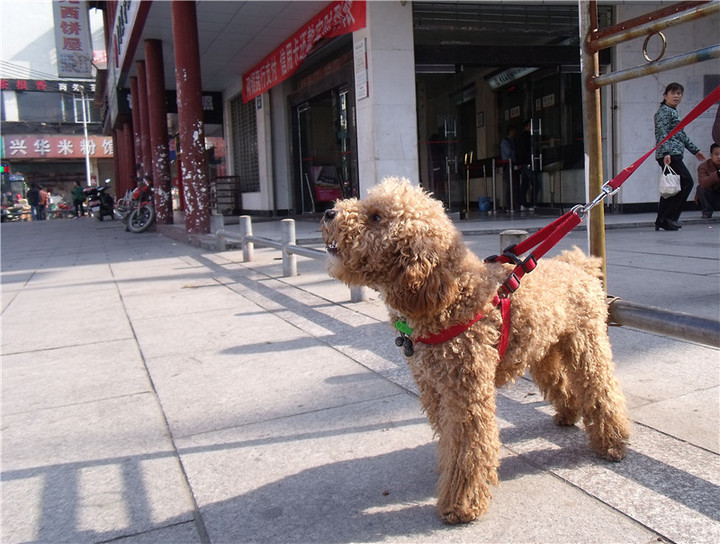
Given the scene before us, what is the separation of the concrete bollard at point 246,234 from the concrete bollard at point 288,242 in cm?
154

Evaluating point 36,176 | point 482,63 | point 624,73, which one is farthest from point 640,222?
point 36,176

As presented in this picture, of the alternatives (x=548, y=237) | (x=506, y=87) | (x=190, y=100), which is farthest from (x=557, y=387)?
(x=506, y=87)

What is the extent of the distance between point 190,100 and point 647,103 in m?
9.58

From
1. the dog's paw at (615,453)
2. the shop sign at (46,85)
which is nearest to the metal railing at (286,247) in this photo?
the dog's paw at (615,453)

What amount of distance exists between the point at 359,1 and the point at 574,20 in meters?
5.20

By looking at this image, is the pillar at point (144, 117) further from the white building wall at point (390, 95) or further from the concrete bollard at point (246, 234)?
the concrete bollard at point (246, 234)

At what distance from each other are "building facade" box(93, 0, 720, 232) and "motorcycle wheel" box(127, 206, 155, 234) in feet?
4.10

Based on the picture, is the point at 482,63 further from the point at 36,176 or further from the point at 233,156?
the point at 36,176

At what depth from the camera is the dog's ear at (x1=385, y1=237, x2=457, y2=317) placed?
1.96 metres

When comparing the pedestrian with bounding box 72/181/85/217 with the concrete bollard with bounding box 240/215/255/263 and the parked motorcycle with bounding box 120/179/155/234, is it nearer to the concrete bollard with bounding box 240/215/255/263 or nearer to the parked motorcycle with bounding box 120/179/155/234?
the parked motorcycle with bounding box 120/179/155/234

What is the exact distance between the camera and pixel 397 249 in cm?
198

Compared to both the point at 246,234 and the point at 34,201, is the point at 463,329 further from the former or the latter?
the point at 34,201

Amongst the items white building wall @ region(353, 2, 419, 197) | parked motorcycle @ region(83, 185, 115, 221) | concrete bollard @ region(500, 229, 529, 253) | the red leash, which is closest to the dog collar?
the red leash

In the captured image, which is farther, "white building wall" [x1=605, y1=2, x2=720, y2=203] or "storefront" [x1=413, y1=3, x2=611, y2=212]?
"white building wall" [x1=605, y1=2, x2=720, y2=203]
